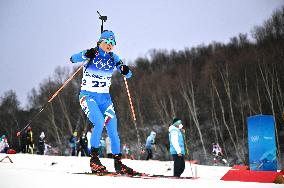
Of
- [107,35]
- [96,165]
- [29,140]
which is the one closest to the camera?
[96,165]

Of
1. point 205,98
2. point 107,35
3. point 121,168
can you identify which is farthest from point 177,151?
point 205,98

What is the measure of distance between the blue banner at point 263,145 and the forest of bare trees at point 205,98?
19.7 meters

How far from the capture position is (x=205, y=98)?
37.1 m

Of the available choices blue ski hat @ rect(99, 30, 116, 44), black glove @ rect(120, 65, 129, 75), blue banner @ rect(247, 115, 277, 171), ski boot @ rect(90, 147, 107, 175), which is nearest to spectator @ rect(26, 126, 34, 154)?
black glove @ rect(120, 65, 129, 75)

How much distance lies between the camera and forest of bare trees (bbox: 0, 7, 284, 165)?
1206 inches

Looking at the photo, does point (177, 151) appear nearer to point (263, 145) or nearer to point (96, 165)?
point (263, 145)

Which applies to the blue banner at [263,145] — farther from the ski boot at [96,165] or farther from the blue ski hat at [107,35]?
the blue ski hat at [107,35]

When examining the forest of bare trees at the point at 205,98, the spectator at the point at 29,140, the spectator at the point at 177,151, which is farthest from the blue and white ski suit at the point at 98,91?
the forest of bare trees at the point at 205,98

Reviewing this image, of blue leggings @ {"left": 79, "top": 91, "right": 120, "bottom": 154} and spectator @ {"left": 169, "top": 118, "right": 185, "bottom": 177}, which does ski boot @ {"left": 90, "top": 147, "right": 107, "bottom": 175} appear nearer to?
blue leggings @ {"left": 79, "top": 91, "right": 120, "bottom": 154}

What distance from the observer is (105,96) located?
559 cm

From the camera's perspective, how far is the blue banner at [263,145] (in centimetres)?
629

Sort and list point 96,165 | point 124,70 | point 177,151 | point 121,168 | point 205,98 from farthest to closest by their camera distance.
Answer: point 205,98
point 177,151
point 124,70
point 121,168
point 96,165

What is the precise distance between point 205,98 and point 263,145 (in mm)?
31079

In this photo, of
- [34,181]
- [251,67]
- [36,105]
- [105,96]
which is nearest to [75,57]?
[105,96]
